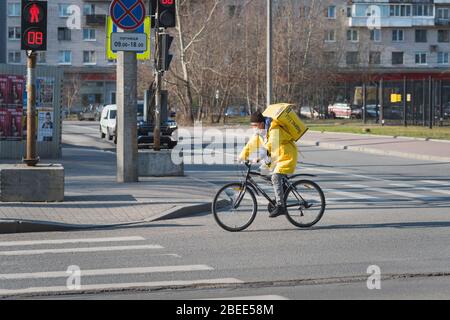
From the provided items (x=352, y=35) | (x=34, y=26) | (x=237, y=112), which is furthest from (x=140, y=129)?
(x=352, y=35)

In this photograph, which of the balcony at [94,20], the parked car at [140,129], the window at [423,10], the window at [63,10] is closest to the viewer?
the parked car at [140,129]

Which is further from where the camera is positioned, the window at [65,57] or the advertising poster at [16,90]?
the window at [65,57]

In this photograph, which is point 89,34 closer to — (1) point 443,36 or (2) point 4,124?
(1) point 443,36

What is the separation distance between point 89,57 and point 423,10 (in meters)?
36.8

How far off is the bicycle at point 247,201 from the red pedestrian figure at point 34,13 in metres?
4.88

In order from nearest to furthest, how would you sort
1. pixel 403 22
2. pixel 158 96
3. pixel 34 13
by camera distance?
pixel 34 13 < pixel 158 96 < pixel 403 22

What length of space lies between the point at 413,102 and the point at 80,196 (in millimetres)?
38275

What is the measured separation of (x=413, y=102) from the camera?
2007 inches

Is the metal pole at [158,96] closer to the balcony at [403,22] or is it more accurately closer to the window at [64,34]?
the window at [64,34]

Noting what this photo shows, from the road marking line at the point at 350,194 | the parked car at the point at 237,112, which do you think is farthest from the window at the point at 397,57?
the road marking line at the point at 350,194

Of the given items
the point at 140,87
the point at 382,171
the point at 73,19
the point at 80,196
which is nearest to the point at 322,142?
the point at 382,171

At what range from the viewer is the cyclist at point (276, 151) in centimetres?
1239

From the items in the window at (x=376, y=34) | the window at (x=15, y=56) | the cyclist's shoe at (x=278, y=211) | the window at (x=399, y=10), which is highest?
the window at (x=399, y=10)

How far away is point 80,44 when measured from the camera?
85.9 meters
